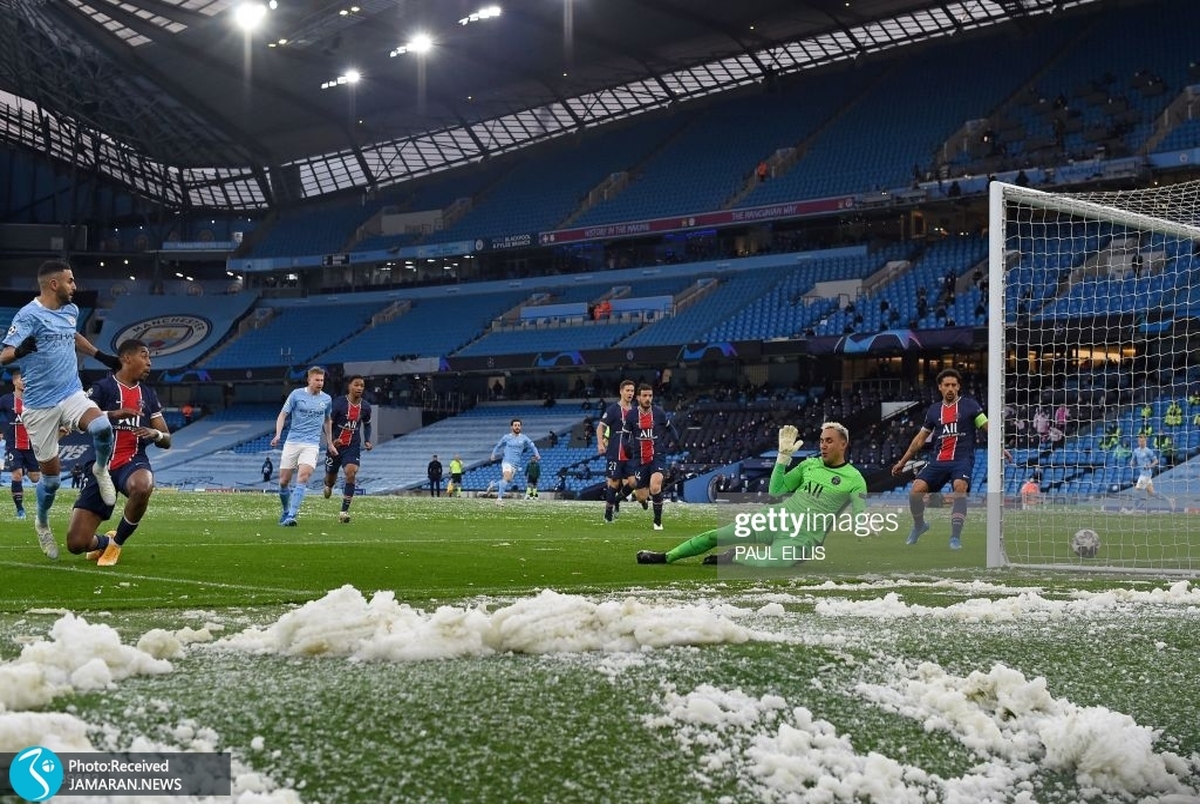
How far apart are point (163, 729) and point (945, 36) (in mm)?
50123

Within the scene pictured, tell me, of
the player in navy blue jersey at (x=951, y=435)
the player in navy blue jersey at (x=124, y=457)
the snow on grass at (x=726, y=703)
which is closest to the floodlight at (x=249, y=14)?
the player in navy blue jersey at (x=951, y=435)

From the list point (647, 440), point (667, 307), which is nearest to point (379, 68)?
point (667, 307)

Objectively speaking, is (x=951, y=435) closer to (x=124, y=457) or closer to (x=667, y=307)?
(x=124, y=457)

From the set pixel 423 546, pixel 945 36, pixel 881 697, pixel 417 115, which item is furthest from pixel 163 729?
pixel 417 115

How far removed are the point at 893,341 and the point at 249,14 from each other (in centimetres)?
2389

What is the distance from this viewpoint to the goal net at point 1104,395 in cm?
1273

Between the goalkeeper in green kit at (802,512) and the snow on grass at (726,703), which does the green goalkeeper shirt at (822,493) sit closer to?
the goalkeeper in green kit at (802,512)

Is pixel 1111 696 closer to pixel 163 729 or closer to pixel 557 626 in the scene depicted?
pixel 557 626

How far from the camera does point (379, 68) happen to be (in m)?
50.6

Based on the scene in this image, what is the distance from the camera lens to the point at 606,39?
47.9 meters

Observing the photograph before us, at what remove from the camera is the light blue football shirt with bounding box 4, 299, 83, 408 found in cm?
957

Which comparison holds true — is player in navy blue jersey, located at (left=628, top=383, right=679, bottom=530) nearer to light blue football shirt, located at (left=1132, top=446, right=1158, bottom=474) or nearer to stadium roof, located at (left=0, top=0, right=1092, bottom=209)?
light blue football shirt, located at (left=1132, top=446, right=1158, bottom=474)

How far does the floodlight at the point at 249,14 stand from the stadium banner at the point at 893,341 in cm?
2158

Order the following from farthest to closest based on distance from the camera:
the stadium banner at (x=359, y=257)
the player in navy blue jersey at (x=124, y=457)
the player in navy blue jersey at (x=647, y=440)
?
the stadium banner at (x=359, y=257)
the player in navy blue jersey at (x=647, y=440)
the player in navy blue jersey at (x=124, y=457)
